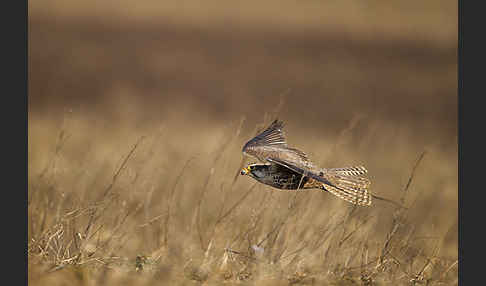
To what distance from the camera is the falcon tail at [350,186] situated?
415 cm

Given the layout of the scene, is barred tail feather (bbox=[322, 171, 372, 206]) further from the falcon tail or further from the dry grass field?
the dry grass field

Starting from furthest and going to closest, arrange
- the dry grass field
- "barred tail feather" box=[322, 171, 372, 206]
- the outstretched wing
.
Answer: the dry grass field
the outstretched wing
"barred tail feather" box=[322, 171, 372, 206]

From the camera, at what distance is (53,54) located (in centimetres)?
1397

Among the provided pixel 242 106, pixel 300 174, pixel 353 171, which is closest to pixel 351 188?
pixel 353 171

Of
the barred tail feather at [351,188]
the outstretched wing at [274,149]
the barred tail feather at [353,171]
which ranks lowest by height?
the barred tail feather at [351,188]

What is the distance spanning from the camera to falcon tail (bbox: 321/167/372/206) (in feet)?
13.6

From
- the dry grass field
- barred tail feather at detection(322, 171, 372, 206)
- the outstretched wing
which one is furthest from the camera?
the dry grass field

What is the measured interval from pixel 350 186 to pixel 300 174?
1.48ft

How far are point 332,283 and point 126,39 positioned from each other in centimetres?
1223

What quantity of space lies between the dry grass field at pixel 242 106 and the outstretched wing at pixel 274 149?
0.78 ft

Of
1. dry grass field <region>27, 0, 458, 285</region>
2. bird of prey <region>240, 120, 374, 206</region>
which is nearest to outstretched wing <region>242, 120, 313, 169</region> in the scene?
bird of prey <region>240, 120, 374, 206</region>

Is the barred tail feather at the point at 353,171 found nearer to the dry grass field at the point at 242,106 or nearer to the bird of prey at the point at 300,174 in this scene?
the bird of prey at the point at 300,174

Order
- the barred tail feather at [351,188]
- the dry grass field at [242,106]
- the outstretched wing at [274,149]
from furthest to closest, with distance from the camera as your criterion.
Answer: the dry grass field at [242,106], the outstretched wing at [274,149], the barred tail feather at [351,188]

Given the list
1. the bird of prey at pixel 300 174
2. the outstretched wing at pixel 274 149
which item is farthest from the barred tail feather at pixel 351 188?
the outstretched wing at pixel 274 149
